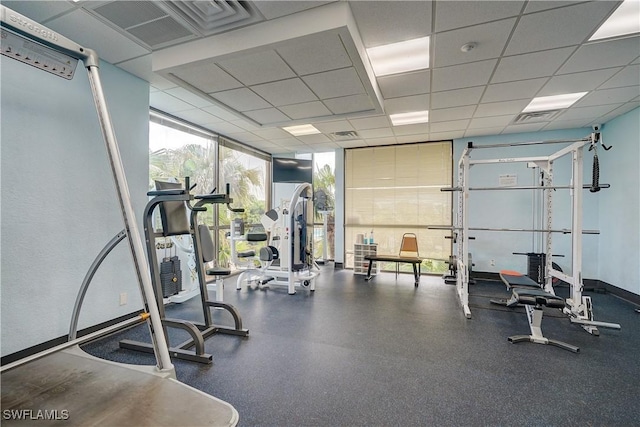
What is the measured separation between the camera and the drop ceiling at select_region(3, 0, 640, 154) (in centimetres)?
224

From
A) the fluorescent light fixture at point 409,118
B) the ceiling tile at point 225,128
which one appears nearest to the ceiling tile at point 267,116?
the ceiling tile at point 225,128

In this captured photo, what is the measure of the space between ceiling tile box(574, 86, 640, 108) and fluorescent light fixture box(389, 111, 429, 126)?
1972mm

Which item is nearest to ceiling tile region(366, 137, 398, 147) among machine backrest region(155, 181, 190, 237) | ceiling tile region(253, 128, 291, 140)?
ceiling tile region(253, 128, 291, 140)

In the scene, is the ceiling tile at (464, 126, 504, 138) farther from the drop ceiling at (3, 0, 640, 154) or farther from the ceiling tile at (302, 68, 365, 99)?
the ceiling tile at (302, 68, 365, 99)

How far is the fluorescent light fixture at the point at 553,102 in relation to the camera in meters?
3.80

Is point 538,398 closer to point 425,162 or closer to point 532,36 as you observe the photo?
point 532,36

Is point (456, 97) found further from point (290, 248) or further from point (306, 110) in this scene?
point (290, 248)

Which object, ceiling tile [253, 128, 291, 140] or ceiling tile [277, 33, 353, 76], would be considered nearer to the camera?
ceiling tile [277, 33, 353, 76]

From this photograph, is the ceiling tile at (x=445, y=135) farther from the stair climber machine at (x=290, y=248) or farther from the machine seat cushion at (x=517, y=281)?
Result: the machine seat cushion at (x=517, y=281)

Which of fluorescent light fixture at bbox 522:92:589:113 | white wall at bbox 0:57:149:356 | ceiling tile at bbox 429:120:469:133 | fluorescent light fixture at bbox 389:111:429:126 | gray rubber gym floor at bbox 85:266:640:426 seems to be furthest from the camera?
ceiling tile at bbox 429:120:469:133

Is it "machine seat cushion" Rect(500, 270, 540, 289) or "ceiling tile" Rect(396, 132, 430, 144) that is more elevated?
"ceiling tile" Rect(396, 132, 430, 144)

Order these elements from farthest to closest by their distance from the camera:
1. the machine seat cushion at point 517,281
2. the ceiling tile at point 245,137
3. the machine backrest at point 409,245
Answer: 1. the machine backrest at point 409,245
2. the ceiling tile at point 245,137
3. the machine seat cushion at point 517,281

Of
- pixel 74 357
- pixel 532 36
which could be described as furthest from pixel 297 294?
pixel 532 36

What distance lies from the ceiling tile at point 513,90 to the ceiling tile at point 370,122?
1424mm
